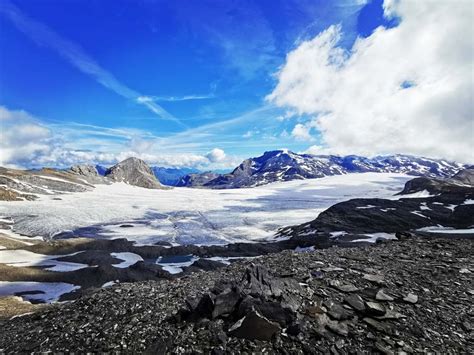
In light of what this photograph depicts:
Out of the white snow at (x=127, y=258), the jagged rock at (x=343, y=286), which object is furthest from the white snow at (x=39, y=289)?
the jagged rock at (x=343, y=286)

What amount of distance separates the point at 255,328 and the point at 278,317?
1074 mm

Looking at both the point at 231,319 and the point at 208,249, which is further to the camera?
the point at 208,249

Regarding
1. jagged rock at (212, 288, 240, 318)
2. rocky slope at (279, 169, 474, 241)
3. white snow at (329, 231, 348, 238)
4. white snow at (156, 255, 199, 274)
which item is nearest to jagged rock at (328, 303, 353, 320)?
jagged rock at (212, 288, 240, 318)

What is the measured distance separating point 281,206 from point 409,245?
515 feet

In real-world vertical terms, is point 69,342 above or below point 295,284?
below

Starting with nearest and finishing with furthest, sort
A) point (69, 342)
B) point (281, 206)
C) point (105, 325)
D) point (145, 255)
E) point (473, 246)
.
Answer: point (69, 342) < point (105, 325) < point (473, 246) < point (145, 255) < point (281, 206)

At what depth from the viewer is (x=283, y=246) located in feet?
279

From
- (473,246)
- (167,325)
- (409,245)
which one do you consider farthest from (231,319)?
(473,246)

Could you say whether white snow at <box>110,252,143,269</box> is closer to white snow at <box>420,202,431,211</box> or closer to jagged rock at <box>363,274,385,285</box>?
jagged rock at <box>363,274,385,285</box>

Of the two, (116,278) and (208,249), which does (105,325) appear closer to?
(116,278)

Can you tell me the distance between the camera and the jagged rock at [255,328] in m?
10.9

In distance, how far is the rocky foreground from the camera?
10938 millimetres

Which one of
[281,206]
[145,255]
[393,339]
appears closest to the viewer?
[393,339]

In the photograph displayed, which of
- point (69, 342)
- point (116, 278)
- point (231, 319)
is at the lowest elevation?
point (116, 278)
